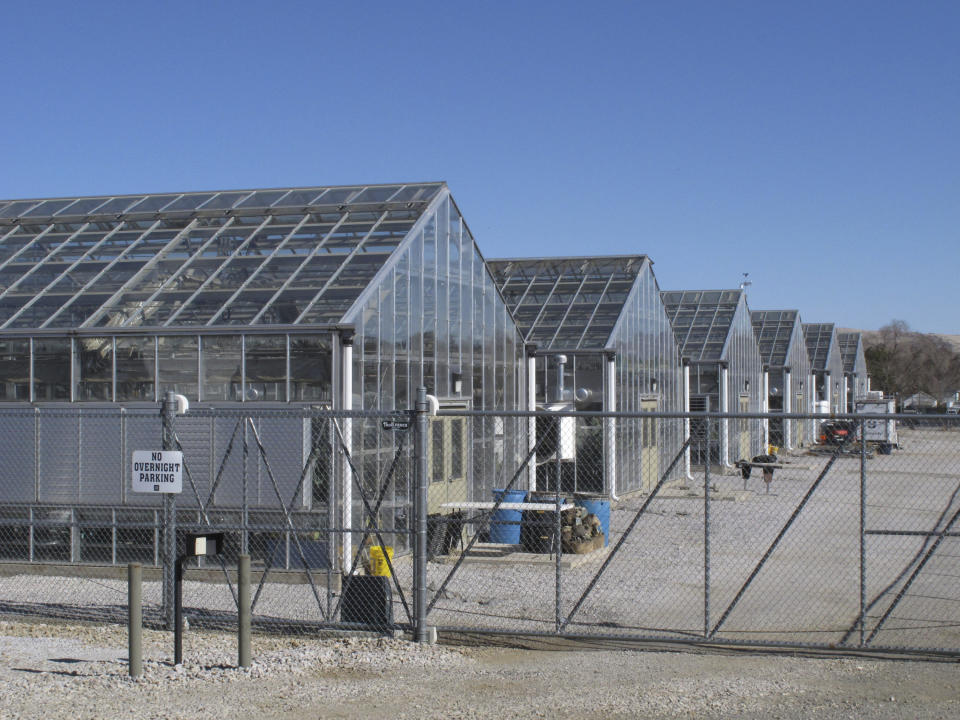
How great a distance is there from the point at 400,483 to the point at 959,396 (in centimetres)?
9220

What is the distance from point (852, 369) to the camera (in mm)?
70625

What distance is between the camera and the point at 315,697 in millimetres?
8055

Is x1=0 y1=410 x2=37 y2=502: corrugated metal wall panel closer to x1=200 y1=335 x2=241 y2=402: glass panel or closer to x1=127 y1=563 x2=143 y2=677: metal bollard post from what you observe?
x1=200 y1=335 x2=241 y2=402: glass panel

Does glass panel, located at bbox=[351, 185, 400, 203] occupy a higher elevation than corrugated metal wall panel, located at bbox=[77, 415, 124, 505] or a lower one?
higher

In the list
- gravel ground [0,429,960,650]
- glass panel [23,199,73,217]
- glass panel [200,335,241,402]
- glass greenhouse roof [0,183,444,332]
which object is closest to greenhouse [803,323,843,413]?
gravel ground [0,429,960,650]

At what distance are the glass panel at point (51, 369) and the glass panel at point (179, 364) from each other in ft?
4.93

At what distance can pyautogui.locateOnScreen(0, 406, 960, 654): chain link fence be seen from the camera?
985 centimetres

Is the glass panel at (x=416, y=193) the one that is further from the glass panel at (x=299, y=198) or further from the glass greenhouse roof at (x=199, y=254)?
the glass panel at (x=299, y=198)

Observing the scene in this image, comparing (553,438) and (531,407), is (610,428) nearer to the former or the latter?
(553,438)

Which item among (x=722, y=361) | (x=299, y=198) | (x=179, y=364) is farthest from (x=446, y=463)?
(x=722, y=361)

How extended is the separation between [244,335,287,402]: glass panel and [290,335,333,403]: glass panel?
0.43 ft

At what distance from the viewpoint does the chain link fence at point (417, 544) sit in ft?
32.3

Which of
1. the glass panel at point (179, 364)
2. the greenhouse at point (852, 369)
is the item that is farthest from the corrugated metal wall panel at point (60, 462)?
the greenhouse at point (852, 369)

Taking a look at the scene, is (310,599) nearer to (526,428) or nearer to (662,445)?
(526,428)
